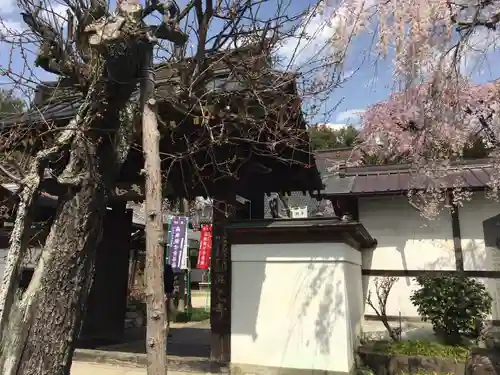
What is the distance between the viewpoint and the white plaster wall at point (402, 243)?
31.0ft

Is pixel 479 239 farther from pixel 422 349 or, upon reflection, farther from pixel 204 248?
pixel 204 248

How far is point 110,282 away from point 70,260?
672 cm

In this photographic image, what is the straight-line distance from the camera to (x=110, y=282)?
9641 millimetres

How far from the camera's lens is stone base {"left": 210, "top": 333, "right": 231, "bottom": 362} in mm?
6746

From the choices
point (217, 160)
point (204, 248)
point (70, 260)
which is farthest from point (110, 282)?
point (70, 260)

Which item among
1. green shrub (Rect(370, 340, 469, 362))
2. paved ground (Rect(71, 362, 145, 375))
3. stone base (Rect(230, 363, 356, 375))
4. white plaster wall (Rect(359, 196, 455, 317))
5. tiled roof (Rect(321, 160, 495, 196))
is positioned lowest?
paved ground (Rect(71, 362, 145, 375))

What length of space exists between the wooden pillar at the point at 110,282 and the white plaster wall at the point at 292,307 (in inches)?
152

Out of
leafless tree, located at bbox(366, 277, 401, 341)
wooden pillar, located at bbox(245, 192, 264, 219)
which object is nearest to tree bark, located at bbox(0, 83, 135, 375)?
wooden pillar, located at bbox(245, 192, 264, 219)

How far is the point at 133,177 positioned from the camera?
27.4 feet

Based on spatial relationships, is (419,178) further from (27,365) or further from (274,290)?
(27,365)

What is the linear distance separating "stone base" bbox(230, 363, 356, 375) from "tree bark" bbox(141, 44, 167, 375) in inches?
172

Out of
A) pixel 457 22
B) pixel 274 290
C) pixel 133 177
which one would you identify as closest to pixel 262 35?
pixel 457 22

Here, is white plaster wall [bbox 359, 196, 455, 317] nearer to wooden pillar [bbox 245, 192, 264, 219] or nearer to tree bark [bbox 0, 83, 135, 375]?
wooden pillar [bbox 245, 192, 264, 219]

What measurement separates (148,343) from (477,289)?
6759 mm
